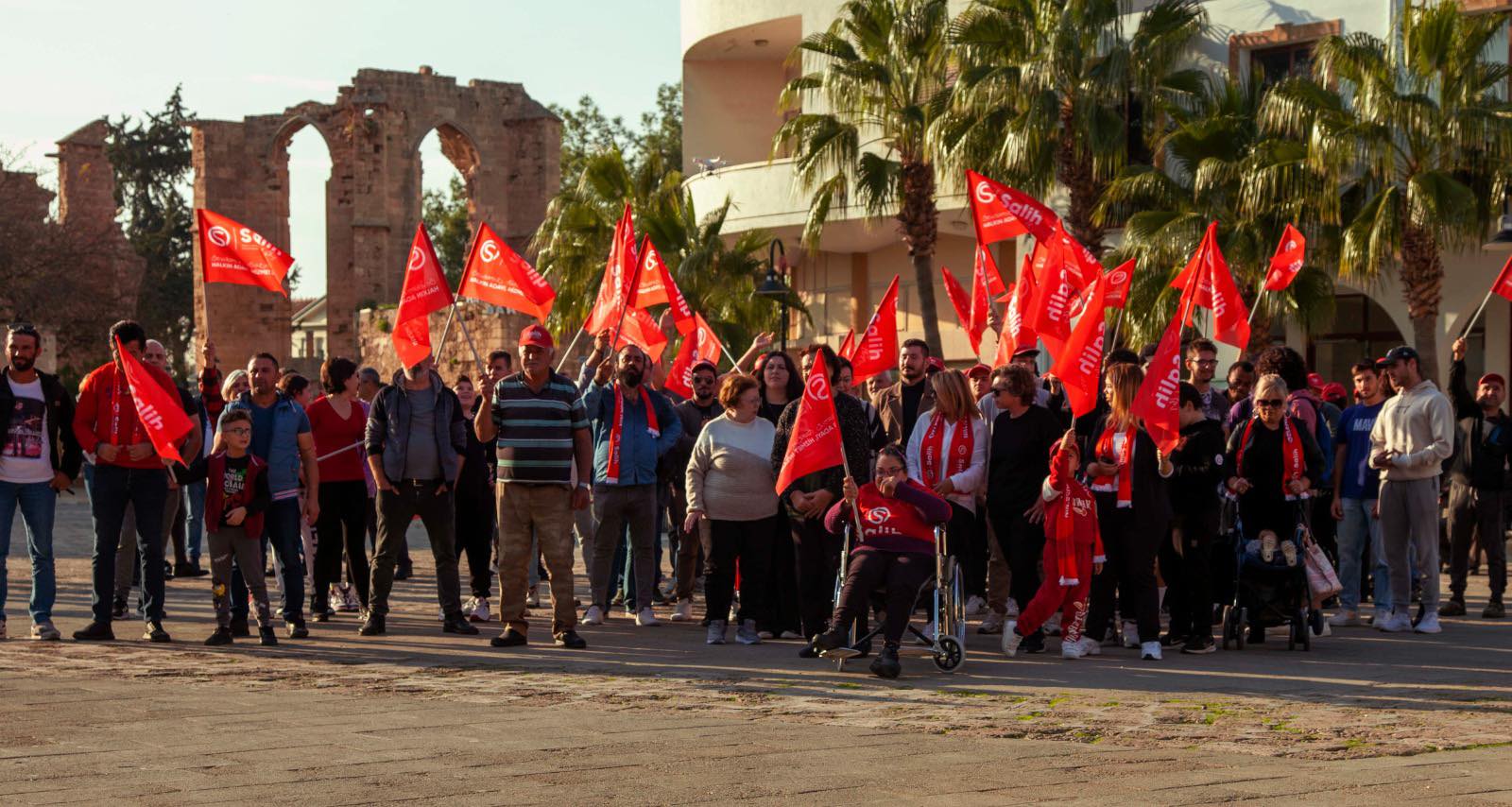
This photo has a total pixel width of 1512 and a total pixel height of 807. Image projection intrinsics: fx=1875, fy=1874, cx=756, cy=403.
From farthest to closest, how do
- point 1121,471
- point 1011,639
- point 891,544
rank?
1. point 1011,639
2. point 1121,471
3. point 891,544

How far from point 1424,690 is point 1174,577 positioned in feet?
7.17

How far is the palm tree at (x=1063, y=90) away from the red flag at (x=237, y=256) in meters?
12.1

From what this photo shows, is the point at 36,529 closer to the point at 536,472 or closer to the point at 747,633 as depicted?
the point at 536,472

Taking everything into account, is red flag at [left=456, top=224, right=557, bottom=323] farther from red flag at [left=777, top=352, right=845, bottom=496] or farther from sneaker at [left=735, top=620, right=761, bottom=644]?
red flag at [left=777, top=352, right=845, bottom=496]

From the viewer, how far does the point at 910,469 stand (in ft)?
35.8

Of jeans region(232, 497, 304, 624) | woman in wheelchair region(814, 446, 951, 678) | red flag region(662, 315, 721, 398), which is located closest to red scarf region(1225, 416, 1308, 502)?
woman in wheelchair region(814, 446, 951, 678)

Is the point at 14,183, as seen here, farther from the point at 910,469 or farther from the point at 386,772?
the point at 386,772

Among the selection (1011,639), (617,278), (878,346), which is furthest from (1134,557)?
(617,278)

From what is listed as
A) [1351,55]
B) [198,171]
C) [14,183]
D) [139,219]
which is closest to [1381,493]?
[1351,55]

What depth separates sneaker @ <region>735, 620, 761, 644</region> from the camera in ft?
38.0

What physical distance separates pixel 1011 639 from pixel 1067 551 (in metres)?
0.64

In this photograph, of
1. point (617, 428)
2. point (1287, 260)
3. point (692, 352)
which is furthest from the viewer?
point (1287, 260)

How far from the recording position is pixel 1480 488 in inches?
543

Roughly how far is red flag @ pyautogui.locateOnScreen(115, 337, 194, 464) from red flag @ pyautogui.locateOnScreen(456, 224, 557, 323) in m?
4.85
